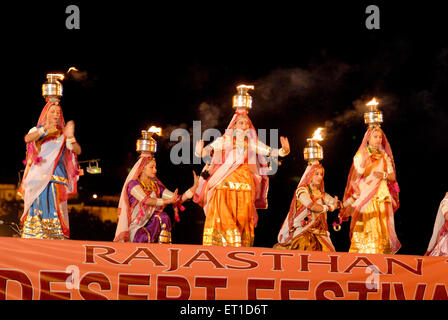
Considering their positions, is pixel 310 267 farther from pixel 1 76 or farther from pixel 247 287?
pixel 1 76

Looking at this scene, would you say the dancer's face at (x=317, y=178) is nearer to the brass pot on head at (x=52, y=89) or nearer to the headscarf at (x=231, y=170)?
the headscarf at (x=231, y=170)

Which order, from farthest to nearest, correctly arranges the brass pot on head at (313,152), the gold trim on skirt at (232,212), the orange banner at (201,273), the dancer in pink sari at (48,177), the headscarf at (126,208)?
the brass pot on head at (313,152), the headscarf at (126,208), the gold trim on skirt at (232,212), the dancer in pink sari at (48,177), the orange banner at (201,273)

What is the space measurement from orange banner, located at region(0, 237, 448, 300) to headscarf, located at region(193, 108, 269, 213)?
119 centimetres

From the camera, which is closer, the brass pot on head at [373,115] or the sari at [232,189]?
the sari at [232,189]

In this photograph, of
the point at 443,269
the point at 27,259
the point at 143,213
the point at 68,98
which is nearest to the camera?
the point at 27,259

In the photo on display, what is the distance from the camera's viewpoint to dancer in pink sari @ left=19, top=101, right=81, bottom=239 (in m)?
6.30

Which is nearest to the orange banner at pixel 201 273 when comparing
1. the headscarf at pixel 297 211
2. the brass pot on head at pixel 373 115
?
the headscarf at pixel 297 211

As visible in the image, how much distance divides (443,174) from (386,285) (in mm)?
4454

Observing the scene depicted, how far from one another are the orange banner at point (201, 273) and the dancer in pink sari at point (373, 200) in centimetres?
115

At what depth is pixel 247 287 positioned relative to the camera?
231 inches

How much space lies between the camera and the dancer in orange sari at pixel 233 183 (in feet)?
22.2

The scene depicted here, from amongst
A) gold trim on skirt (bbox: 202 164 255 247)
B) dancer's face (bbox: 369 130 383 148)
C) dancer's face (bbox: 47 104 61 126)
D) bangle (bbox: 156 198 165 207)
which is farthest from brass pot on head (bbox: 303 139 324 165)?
dancer's face (bbox: 47 104 61 126)

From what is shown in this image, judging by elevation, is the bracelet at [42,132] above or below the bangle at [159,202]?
above

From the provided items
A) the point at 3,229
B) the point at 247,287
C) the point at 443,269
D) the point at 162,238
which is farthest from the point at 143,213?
the point at 3,229
